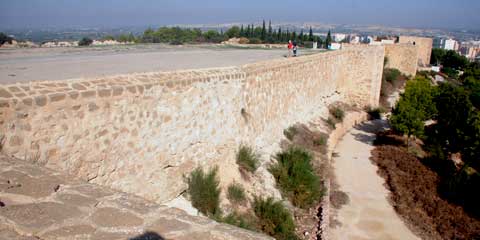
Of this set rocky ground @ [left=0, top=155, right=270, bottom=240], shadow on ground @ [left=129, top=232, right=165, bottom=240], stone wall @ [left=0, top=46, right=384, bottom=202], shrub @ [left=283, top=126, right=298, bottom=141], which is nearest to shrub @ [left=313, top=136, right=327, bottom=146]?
shrub @ [left=283, top=126, right=298, bottom=141]

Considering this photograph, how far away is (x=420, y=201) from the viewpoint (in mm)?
9062

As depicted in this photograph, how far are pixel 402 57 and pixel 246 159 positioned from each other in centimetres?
2709

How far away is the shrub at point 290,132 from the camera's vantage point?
10.3 meters

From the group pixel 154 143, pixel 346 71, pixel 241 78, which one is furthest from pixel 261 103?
pixel 346 71

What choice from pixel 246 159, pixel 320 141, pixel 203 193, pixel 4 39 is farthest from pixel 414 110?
pixel 4 39

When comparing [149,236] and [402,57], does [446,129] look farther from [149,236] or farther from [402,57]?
[402,57]

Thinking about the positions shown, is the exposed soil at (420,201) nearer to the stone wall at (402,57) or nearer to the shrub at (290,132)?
the shrub at (290,132)

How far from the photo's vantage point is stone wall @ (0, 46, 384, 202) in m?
3.66

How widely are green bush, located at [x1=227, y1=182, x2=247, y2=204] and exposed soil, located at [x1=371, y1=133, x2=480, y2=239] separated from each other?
12.8ft

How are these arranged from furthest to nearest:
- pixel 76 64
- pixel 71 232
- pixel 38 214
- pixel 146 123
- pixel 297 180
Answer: pixel 297 180, pixel 76 64, pixel 146 123, pixel 38 214, pixel 71 232

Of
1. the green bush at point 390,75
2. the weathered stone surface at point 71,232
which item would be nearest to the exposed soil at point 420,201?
the weathered stone surface at point 71,232

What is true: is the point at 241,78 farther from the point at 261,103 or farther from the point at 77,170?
the point at 77,170

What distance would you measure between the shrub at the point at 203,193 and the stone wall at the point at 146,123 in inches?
6.3

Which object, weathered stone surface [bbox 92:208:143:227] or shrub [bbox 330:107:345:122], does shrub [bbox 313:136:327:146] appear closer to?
shrub [bbox 330:107:345:122]
